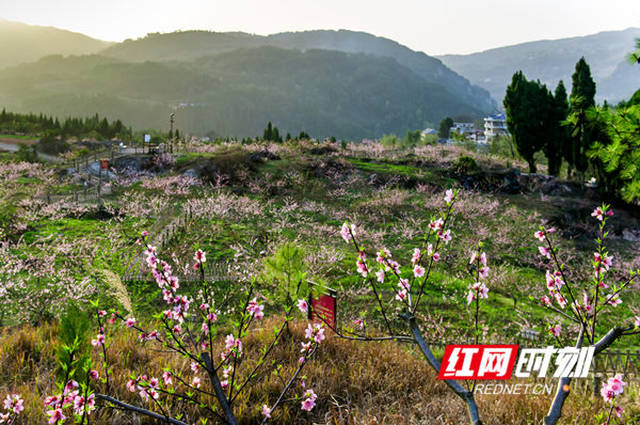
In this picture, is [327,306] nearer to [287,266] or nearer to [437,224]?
[287,266]

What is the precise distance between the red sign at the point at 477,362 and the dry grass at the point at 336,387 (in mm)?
465

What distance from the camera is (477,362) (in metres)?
3.71

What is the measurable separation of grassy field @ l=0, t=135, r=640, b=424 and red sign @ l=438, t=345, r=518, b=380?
1.56 ft

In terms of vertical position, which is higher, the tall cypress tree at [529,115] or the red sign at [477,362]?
the tall cypress tree at [529,115]

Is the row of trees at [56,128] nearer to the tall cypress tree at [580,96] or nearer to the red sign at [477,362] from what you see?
the tall cypress tree at [580,96]

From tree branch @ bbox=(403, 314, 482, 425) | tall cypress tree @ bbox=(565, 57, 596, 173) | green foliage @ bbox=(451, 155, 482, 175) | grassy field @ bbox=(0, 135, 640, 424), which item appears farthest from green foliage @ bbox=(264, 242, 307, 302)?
tall cypress tree @ bbox=(565, 57, 596, 173)

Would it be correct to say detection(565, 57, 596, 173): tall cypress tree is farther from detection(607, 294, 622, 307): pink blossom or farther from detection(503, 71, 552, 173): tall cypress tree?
detection(607, 294, 622, 307): pink blossom

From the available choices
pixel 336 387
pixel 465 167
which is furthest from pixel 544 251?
pixel 465 167

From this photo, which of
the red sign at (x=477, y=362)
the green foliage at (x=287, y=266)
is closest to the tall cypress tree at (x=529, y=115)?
the green foliage at (x=287, y=266)

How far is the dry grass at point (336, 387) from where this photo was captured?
396 cm

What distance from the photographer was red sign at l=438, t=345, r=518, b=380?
3404 millimetres

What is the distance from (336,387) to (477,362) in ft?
5.83

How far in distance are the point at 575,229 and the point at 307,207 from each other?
487 inches

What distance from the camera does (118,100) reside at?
156250 mm
